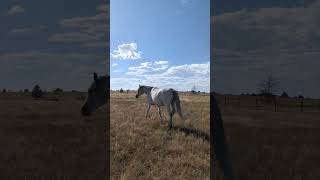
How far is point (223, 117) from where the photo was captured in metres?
6.09

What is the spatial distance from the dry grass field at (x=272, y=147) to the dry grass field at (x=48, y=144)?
2636 mm

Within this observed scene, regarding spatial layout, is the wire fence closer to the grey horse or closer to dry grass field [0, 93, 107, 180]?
dry grass field [0, 93, 107, 180]

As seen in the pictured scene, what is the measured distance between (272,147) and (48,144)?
4506 mm

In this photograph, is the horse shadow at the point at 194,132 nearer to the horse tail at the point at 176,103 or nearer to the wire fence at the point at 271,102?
the horse tail at the point at 176,103

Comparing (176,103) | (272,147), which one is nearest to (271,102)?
(272,147)

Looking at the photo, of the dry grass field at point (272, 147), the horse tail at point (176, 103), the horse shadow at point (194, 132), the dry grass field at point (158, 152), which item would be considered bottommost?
the dry grass field at point (158, 152)

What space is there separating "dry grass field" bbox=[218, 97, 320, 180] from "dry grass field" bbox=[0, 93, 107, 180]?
8.65ft

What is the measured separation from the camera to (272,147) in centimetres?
621

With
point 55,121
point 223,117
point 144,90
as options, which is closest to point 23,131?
point 55,121

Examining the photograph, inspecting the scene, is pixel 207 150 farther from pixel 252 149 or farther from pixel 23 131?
pixel 23 131

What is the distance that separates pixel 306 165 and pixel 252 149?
Answer: 0.92 m

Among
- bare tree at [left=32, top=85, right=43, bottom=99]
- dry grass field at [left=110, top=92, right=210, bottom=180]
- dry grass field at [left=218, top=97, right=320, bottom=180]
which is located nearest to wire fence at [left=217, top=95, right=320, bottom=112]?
dry grass field at [left=218, top=97, right=320, bottom=180]

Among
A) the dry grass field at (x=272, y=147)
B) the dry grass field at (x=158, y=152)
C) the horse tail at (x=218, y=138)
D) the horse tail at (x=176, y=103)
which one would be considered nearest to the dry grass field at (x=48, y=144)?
the dry grass field at (x=158, y=152)

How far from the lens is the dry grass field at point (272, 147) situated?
18.8 feet
